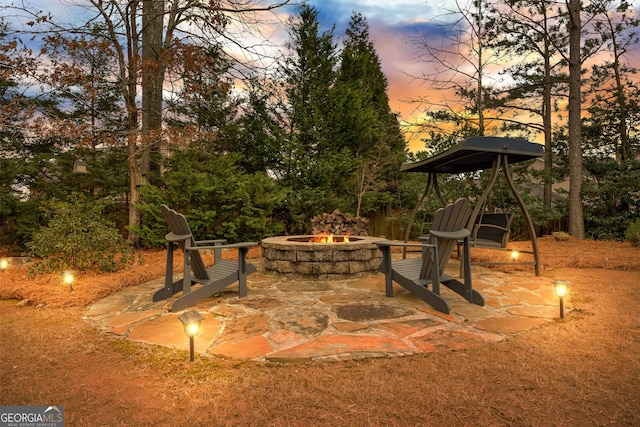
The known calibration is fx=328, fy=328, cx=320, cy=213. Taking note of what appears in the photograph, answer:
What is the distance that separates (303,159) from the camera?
9.89 meters

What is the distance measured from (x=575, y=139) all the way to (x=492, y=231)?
5556 millimetres

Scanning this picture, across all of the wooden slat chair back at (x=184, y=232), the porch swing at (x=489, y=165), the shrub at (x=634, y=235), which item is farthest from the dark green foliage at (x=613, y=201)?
the wooden slat chair back at (x=184, y=232)

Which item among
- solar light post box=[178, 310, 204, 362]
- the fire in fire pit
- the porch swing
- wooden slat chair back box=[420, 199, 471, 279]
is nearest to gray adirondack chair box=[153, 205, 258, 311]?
solar light post box=[178, 310, 204, 362]

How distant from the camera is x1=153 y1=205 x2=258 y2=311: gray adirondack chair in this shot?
123 inches

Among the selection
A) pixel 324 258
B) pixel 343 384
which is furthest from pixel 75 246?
pixel 343 384

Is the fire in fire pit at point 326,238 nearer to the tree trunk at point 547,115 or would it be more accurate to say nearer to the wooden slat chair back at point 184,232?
the wooden slat chair back at point 184,232

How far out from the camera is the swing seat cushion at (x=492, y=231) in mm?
4808

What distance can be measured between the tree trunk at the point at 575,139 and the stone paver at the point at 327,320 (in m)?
5.91

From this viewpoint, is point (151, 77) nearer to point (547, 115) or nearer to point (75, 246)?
point (75, 246)

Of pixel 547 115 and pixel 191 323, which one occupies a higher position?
pixel 547 115

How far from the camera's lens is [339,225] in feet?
27.1

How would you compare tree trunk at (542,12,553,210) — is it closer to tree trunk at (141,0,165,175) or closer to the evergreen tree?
the evergreen tree

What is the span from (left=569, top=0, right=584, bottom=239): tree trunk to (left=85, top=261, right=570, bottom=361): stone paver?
5.91 metres

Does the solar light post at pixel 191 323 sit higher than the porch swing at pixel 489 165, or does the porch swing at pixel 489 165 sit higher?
the porch swing at pixel 489 165
